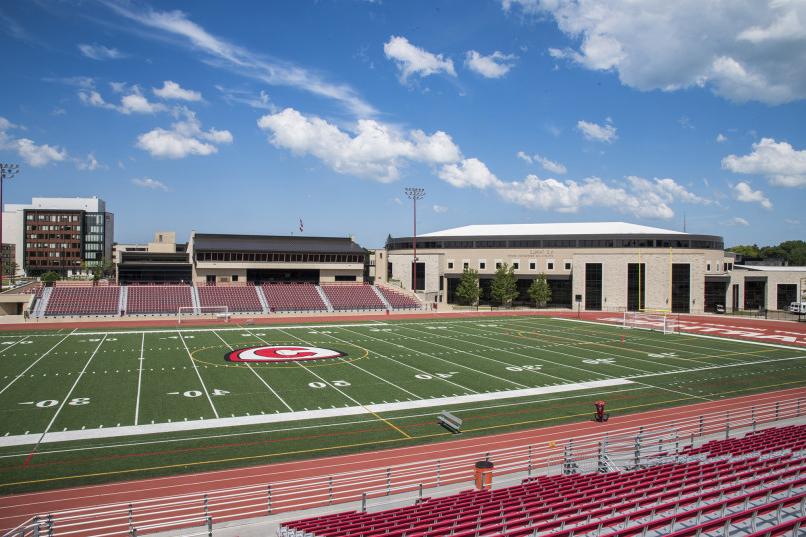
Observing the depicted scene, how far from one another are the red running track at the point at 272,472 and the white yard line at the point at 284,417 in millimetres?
→ 4377

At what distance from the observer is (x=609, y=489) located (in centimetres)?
1177

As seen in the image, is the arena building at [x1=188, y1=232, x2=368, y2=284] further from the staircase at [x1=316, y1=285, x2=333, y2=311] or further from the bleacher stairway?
the staircase at [x1=316, y1=285, x2=333, y2=311]

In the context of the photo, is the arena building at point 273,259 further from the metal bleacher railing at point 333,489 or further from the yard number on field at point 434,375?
the metal bleacher railing at point 333,489

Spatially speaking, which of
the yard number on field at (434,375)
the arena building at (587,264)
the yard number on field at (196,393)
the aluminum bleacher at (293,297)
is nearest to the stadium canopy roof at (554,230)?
the arena building at (587,264)

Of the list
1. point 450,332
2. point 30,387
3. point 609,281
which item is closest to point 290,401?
point 30,387

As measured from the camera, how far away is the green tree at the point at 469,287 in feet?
242

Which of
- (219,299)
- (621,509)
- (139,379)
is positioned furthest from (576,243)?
(621,509)

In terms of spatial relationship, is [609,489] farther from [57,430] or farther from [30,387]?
[30,387]

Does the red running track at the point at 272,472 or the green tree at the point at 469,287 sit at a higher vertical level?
the green tree at the point at 469,287

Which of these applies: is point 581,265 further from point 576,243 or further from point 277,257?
point 277,257

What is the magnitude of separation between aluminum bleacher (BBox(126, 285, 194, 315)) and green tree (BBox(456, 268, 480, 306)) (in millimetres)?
33677

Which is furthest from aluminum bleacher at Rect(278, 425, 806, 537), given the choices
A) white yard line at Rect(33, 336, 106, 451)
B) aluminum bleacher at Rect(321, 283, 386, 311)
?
aluminum bleacher at Rect(321, 283, 386, 311)

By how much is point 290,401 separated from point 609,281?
5381 cm

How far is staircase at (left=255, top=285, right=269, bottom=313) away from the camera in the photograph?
6162 cm
